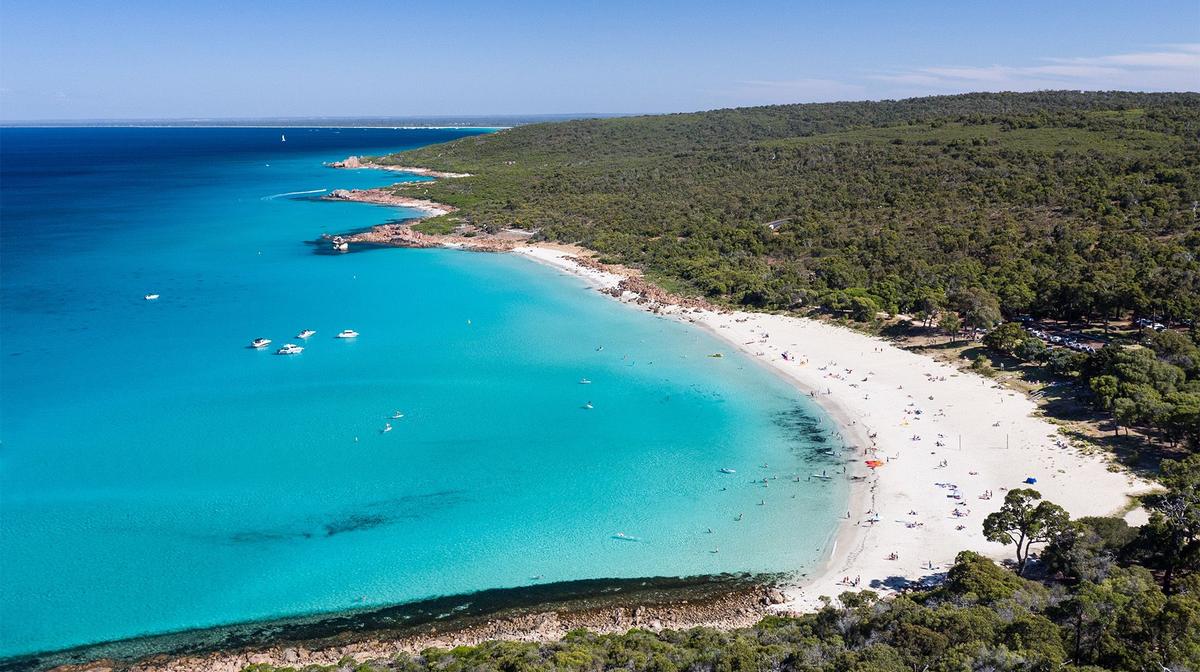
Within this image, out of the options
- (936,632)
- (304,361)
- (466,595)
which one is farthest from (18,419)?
(936,632)

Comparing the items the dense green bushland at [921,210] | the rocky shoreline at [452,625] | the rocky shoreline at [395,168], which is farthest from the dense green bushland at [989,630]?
the rocky shoreline at [395,168]

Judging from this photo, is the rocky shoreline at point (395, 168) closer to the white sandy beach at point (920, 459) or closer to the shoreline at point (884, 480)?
the shoreline at point (884, 480)

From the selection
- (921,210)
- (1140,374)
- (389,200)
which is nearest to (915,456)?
(1140,374)

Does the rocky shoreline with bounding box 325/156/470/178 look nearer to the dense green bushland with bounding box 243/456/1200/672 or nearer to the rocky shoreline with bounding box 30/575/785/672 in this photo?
the rocky shoreline with bounding box 30/575/785/672

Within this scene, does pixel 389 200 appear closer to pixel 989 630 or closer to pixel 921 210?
pixel 921 210

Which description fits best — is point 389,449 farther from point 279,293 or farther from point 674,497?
point 279,293
